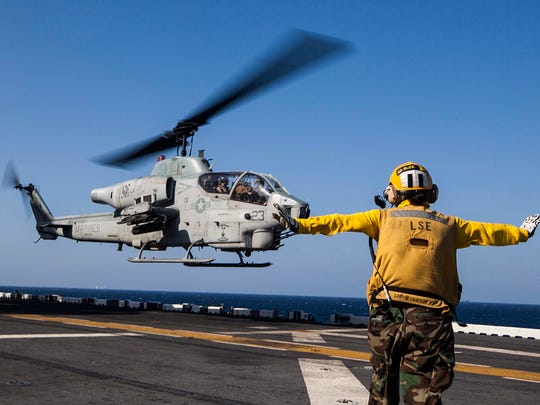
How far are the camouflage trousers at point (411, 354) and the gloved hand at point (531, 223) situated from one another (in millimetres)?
1004

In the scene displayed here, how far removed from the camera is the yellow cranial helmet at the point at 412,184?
4.69m

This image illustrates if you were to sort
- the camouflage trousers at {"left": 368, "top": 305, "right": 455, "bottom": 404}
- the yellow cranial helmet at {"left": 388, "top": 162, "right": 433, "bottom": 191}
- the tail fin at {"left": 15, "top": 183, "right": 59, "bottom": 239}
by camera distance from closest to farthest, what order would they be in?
the camouflage trousers at {"left": 368, "top": 305, "right": 455, "bottom": 404} → the yellow cranial helmet at {"left": 388, "top": 162, "right": 433, "bottom": 191} → the tail fin at {"left": 15, "top": 183, "right": 59, "bottom": 239}

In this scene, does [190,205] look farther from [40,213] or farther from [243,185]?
[40,213]

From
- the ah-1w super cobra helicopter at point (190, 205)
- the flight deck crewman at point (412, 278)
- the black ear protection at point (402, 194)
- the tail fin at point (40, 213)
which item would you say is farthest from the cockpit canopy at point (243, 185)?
the flight deck crewman at point (412, 278)

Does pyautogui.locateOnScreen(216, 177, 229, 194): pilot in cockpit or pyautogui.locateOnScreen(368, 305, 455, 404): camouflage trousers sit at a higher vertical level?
pyautogui.locateOnScreen(216, 177, 229, 194): pilot in cockpit

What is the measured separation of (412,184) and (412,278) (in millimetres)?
735

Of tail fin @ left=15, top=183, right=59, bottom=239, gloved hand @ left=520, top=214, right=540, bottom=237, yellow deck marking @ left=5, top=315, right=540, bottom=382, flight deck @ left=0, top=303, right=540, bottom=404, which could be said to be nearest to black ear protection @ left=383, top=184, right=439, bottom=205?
gloved hand @ left=520, top=214, right=540, bottom=237

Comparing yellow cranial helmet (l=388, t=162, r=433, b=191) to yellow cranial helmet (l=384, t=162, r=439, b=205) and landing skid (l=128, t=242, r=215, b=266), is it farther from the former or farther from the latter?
landing skid (l=128, t=242, r=215, b=266)

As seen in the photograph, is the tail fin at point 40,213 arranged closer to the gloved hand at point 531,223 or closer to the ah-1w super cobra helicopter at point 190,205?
the ah-1w super cobra helicopter at point 190,205

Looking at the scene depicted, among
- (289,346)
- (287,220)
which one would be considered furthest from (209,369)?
(287,220)

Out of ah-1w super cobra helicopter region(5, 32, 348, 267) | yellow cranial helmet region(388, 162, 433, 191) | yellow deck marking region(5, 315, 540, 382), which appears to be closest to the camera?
yellow cranial helmet region(388, 162, 433, 191)

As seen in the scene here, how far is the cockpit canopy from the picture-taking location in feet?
66.1

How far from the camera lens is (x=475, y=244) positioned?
4.77 metres

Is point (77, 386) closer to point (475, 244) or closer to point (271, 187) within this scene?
point (475, 244)
